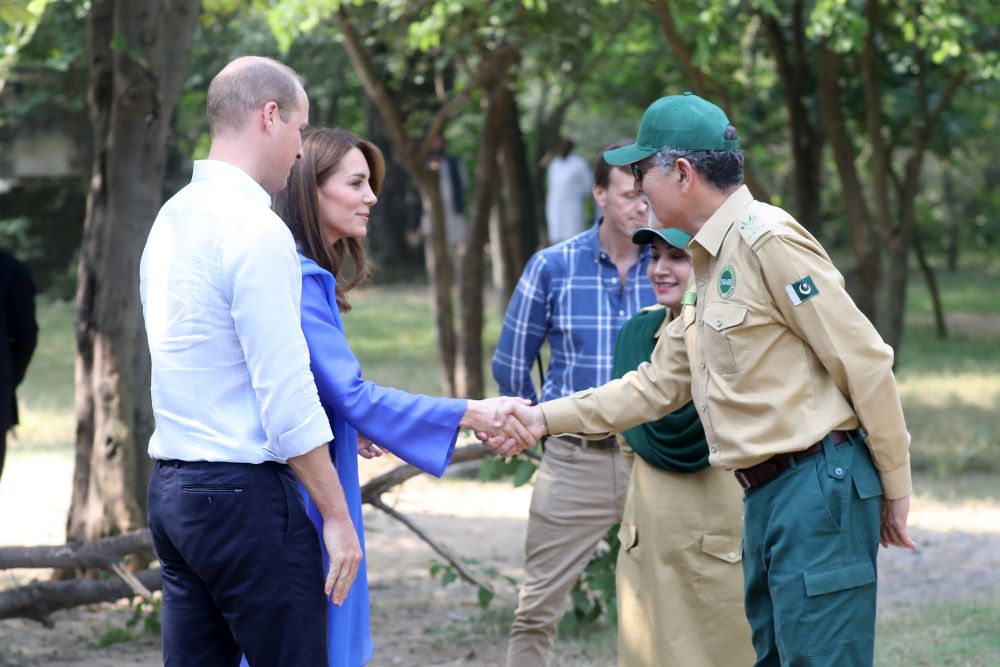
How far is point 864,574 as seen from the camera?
130 inches

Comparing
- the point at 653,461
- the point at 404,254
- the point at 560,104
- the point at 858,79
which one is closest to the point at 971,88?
the point at 858,79

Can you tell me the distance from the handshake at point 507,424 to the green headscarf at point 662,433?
1.13 ft

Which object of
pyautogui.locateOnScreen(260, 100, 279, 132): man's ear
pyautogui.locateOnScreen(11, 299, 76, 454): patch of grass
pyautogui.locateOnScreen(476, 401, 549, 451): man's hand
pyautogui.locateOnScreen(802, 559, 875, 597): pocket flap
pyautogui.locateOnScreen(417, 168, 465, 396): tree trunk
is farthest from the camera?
pyautogui.locateOnScreen(417, 168, 465, 396): tree trunk

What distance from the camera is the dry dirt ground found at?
20.1ft

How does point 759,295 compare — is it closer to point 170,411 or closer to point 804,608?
point 804,608

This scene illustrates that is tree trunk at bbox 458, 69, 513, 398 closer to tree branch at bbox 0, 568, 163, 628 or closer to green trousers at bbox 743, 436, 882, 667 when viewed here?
tree branch at bbox 0, 568, 163, 628

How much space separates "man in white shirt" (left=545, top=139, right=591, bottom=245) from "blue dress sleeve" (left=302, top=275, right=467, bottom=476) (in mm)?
12253

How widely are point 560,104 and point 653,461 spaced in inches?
616

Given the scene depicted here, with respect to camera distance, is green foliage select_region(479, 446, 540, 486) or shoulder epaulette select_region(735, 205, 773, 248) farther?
green foliage select_region(479, 446, 540, 486)

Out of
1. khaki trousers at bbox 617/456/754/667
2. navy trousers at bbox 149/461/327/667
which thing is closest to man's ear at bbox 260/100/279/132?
navy trousers at bbox 149/461/327/667

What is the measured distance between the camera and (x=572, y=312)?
509cm

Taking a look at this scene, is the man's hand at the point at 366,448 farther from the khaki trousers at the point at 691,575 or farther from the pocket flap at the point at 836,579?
the pocket flap at the point at 836,579

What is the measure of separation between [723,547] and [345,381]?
1.39 m

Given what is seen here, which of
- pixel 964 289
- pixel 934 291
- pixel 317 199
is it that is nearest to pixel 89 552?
pixel 317 199
